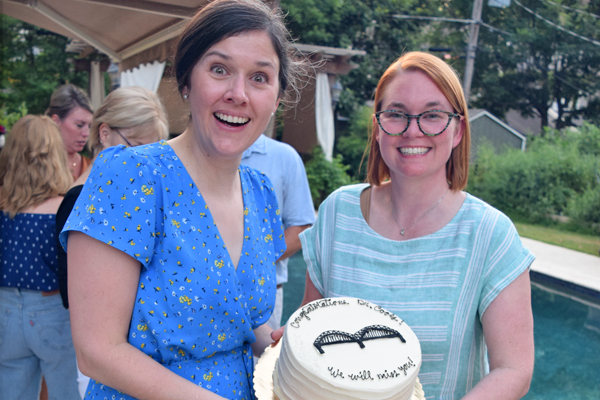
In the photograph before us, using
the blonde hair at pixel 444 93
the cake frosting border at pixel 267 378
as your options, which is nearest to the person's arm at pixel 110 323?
the cake frosting border at pixel 267 378

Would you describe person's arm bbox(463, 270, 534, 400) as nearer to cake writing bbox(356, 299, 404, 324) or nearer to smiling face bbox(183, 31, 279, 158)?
cake writing bbox(356, 299, 404, 324)

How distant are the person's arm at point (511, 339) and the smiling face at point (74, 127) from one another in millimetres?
3640

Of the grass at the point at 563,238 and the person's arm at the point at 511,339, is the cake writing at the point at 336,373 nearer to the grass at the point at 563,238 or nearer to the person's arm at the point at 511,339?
the person's arm at the point at 511,339

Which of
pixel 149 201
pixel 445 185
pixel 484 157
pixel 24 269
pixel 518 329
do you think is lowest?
pixel 484 157

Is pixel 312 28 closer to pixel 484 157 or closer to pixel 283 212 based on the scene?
pixel 484 157

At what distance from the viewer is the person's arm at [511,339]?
1434 mm

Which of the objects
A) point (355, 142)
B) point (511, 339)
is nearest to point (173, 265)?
point (511, 339)

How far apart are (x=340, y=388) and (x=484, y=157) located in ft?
55.5

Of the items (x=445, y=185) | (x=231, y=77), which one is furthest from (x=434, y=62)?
(x=231, y=77)

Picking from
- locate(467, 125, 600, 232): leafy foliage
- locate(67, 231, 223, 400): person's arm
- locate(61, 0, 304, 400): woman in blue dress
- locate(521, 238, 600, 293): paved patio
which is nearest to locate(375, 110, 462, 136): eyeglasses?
locate(61, 0, 304, 400): woman in blue dress

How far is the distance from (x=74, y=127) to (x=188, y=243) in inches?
129

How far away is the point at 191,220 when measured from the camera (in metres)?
1.32

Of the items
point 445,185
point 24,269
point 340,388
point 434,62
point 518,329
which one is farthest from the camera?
point 24,269

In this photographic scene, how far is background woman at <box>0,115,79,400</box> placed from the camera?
2578mm
